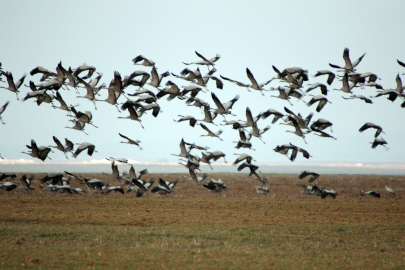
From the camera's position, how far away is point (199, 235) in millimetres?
17109

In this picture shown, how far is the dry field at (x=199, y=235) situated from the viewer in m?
12.5

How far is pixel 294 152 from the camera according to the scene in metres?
19.9

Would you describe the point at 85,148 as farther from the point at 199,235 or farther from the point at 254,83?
the point at 254,83

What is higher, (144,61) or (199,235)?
(144,61)

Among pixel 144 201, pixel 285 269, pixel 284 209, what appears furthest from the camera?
pixel 144 201

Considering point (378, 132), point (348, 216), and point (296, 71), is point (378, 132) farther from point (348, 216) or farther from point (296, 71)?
point (348, 216)

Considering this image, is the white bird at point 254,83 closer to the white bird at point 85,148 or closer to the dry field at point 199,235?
the dry field at point 199,235

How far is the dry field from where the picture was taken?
12.5m

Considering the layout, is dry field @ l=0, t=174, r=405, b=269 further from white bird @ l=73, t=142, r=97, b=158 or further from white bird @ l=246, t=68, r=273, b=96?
white bird @ l=246, t=68, r=273, b=96

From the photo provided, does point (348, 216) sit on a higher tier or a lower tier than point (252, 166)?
lower

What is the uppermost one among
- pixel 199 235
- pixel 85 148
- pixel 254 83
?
pixel 254 83

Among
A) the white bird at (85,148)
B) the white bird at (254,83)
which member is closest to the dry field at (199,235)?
the white bird at (85,148)

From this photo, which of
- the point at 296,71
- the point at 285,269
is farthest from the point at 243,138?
the point at 285,269

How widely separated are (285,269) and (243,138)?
941 centimetres
